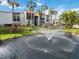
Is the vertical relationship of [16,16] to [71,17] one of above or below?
above

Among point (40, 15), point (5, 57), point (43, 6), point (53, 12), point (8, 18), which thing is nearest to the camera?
point (5, 57)

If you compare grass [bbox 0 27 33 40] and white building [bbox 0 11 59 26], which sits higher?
white building [bbox 0 11 59 26]

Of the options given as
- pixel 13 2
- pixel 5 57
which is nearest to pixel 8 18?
pixel 13 2

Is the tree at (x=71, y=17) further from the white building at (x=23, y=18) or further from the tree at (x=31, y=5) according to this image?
the tree at (x=31, y=5)

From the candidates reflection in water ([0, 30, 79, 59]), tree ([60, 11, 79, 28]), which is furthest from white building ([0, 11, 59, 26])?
reflection in water ([0, 30, 79, 59])

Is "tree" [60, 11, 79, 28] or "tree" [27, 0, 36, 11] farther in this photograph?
"tree" [27, 0, 36, 11]

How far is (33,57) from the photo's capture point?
12570mm

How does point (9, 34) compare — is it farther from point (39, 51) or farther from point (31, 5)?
point (31, 5)

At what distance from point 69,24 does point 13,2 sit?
13592 millimetres

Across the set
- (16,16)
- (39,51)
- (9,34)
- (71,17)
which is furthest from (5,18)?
(39,51)

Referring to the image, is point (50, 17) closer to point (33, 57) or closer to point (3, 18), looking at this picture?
point (3, 18)

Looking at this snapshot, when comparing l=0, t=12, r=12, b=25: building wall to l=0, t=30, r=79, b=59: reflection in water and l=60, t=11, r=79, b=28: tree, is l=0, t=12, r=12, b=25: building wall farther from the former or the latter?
l=0, t=30, r=79, b=59: reflection in water

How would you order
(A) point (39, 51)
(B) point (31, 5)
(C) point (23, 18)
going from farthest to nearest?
(B) point (31, 5)
(C) point (23, 18)
(A) point (39, 51)

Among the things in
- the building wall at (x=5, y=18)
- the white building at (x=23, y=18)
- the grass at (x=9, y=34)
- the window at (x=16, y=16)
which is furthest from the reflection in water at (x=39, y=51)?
the window at (x=16, y=16)
